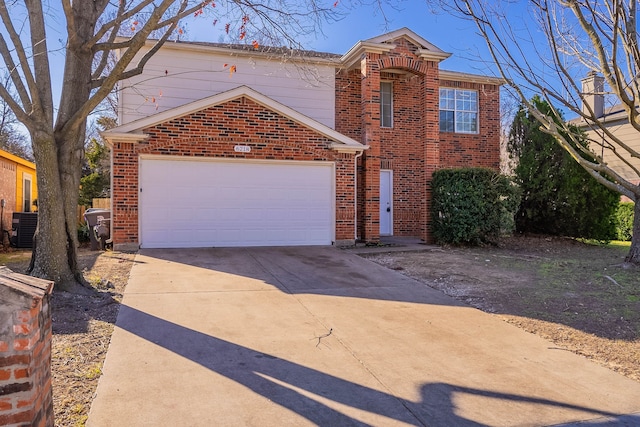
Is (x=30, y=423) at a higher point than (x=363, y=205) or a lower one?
lower

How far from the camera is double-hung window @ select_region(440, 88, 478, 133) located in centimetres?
1599

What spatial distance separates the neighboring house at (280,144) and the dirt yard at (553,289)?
9.16 feet

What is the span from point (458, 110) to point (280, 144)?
287 inches

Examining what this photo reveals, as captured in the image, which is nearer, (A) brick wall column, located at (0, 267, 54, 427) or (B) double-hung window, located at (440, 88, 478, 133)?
(A) brick wall column, located at (0, 267, 54, 427)

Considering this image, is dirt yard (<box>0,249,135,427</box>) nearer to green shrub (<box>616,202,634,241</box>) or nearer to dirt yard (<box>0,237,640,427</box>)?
dirt yard (<box>0,237,640,427</box>)

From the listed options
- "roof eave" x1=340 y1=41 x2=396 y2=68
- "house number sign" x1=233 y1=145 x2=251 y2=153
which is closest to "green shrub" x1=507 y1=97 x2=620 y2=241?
"roof eave" x1=340 y1=41 x2=396 y2=68

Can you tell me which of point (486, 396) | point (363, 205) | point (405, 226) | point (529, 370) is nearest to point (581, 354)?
point (529, 370)

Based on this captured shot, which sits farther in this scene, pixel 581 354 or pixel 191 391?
pixel 581 354

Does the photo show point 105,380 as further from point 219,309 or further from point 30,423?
point 219,309

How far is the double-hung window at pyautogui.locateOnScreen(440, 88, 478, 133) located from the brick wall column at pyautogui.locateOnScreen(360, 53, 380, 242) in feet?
11.5

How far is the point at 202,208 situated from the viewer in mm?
11586

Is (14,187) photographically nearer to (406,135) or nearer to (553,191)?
(406,135)

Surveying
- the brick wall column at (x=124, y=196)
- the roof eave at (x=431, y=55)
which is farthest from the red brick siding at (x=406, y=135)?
the brick wall column at (x=124, y=196)

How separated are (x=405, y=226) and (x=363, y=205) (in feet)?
8.31
